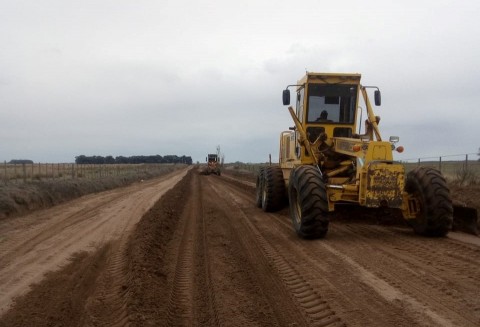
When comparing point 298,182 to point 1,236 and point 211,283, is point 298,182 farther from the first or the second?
point 1,236

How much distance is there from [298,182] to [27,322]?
6.22m

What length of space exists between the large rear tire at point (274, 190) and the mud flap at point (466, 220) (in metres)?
5.12

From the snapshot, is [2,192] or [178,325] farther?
[2,192]

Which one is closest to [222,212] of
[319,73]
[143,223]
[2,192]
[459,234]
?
[143,223]

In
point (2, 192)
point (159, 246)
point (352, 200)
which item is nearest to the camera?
point (159, 246)

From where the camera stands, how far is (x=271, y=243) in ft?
33.1

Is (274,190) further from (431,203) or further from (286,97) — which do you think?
(431,203)

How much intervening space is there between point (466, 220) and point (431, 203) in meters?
2.26

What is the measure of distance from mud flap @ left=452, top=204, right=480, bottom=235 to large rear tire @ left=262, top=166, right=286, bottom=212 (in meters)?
5.12

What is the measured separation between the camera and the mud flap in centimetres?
1134

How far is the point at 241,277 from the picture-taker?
7.28 metres

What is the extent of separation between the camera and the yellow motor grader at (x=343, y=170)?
9859 mm

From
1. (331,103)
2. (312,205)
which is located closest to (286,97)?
(331,103)

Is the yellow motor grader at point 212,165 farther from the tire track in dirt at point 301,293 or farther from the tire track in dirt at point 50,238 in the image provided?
the tire track in dirt at point 301,293
